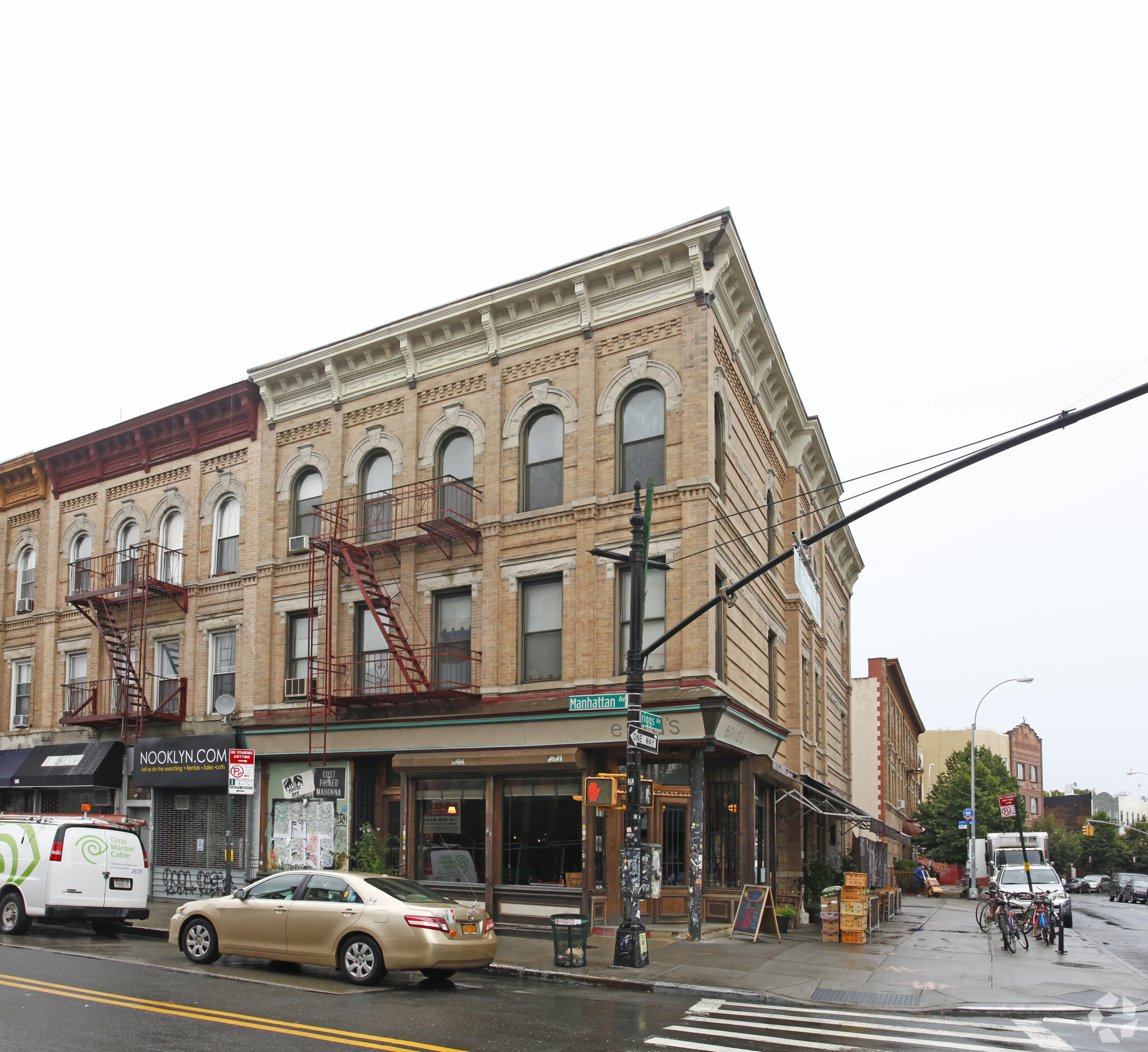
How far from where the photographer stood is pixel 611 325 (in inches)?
875

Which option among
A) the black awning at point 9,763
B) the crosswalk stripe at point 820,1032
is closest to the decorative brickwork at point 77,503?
the black awning at point 9,763

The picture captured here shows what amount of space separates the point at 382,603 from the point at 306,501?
4.30 m

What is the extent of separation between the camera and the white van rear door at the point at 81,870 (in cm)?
1869

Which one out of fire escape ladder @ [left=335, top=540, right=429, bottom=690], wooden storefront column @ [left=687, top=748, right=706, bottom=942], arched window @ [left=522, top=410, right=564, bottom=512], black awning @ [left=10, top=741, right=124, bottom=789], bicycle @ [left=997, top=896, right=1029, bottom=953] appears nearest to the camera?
wooden storefront column @ [left=687, top=748, right=706, bottom=942]

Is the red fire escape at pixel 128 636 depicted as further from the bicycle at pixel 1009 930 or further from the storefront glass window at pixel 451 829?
the bicycle at pixel 1009 930

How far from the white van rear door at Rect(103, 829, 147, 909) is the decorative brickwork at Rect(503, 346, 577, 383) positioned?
38.1 ft

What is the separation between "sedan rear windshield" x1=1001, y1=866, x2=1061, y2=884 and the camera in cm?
3150

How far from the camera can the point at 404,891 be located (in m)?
14.6

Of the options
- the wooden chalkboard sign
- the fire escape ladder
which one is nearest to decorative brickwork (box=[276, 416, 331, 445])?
the fire escape ladder

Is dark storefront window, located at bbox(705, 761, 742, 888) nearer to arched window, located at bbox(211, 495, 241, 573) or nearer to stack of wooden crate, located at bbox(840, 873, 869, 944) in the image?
stack of wooden crate, located at bbox(840, 873, 869, 944)

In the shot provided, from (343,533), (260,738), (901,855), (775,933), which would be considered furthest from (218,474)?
(901,855)

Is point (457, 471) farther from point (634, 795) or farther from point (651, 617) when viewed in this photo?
point (634, 795)

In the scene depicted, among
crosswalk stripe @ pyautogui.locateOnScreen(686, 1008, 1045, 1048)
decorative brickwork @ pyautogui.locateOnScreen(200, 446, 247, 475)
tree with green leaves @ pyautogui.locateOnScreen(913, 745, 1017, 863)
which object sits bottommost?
tree with green leaves @ pyautogui.locateOnScreen(913, 745, 1017, 863)

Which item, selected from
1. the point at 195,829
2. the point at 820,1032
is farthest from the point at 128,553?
the point at 820,1032
